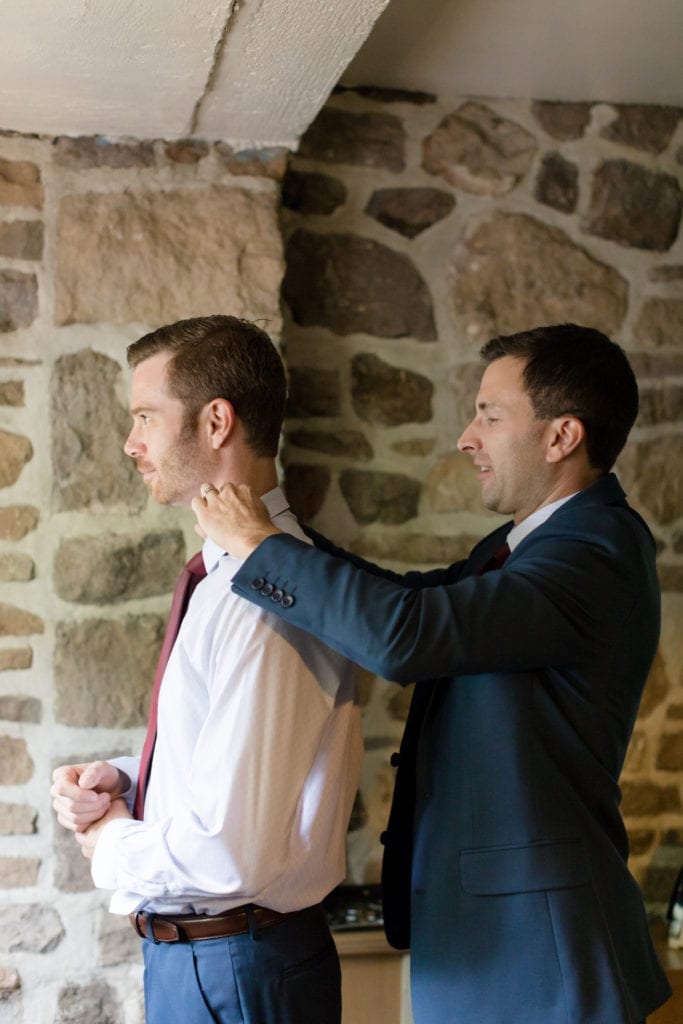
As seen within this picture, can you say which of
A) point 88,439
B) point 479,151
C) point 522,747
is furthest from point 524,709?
point 479,151

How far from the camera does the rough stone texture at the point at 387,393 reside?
2.59 metres

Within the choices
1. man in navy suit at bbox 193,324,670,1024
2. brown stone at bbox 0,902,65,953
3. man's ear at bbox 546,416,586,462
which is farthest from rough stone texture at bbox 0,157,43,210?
brown stone at bbox 0,902,65,953

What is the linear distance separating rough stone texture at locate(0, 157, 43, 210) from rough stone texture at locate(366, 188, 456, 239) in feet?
2.59

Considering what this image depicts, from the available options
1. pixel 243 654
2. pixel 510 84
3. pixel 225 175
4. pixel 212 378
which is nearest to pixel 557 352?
pixel 212 378

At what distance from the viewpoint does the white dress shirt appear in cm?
147

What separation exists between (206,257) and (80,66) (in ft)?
1.57

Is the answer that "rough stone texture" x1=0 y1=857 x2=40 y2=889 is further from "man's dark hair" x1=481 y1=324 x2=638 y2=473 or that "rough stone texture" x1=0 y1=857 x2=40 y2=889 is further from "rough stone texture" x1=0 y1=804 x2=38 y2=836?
"man's dark hair" x1=481 y1=324 x2=638 y2=473

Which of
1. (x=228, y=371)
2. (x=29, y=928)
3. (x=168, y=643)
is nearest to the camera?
(x=228, y=371)

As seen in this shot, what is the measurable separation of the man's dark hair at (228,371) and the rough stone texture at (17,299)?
610mm

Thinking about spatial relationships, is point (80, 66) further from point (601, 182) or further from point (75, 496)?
point (601, 182)

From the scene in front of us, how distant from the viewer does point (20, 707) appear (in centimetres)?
226

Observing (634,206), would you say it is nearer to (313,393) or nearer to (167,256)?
(313,393)

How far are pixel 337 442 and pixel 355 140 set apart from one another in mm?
742

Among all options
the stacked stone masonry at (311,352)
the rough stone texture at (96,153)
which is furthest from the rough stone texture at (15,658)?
the rough stone texture at (96,153)
